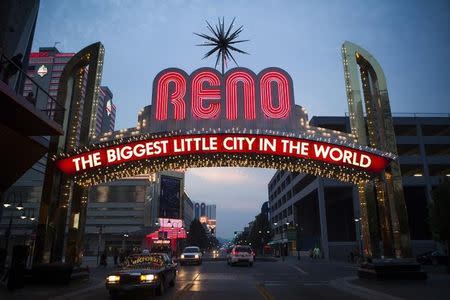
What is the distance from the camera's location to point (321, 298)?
44.3ft

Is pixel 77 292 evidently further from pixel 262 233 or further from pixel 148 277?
pixel 262 233

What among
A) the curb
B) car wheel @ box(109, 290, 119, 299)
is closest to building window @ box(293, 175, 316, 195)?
the curb

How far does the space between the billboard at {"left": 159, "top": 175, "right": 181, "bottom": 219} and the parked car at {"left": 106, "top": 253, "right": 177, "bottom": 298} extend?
96427 mm

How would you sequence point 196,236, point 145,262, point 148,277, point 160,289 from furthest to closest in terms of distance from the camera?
point 196,236 → point 145,262 → point 160,289 → point 148,277

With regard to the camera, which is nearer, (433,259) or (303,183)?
(433,259)

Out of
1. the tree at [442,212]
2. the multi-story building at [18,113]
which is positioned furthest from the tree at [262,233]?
the multi-story building at [18,113]

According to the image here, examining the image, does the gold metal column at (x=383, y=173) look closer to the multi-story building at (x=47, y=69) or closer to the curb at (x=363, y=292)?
the curb at (x=363, y=292)

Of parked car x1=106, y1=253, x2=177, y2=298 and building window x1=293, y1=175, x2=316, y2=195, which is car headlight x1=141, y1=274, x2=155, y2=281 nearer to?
parked car x1=106, y1=253, x2=177, y2=298

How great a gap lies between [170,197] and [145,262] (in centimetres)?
10226

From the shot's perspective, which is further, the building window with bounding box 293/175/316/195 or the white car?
the building window with bounding box 293/175/316/195

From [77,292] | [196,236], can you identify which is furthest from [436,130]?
[196,236]

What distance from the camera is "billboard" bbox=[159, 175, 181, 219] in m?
112

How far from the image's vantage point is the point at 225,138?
19766 millimetres

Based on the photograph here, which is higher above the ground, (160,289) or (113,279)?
(113,279)
